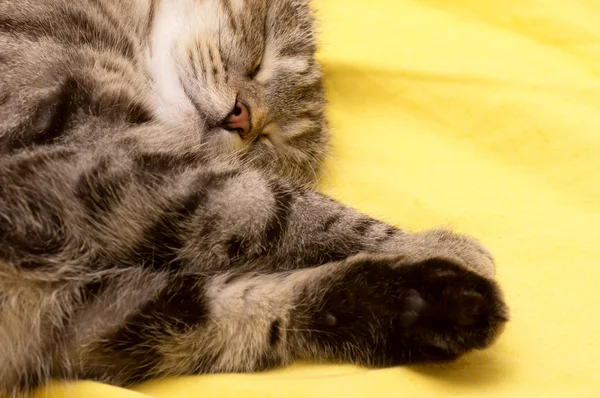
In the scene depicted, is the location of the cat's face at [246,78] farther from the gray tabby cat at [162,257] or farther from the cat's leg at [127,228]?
the cat's leg at [127,228]

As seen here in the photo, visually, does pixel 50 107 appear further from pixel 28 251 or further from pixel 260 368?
pixel 260 368

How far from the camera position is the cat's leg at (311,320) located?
965 mm

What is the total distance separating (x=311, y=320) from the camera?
1.04 metres

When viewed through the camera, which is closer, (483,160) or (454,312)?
(454,312)

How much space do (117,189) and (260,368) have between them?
35cm

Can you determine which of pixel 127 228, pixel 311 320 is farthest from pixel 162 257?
pixel 311 320

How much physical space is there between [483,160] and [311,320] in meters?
0.88

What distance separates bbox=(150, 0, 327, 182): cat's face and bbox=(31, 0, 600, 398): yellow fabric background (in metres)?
0.17

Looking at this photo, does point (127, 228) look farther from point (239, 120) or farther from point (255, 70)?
point (255, 70)

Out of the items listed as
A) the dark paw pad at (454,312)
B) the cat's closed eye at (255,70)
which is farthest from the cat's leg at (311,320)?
the cat's closed eye at (255,70)

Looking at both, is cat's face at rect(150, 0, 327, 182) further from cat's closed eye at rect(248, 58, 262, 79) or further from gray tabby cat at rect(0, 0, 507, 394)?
gray tabby cat at rect(0, 0, 507, 394)

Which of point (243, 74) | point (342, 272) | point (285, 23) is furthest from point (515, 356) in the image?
point (285, 23)

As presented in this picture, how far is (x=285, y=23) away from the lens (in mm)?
1656

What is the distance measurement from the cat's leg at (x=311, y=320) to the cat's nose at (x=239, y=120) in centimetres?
43
